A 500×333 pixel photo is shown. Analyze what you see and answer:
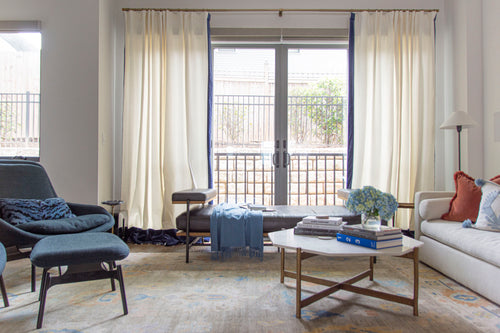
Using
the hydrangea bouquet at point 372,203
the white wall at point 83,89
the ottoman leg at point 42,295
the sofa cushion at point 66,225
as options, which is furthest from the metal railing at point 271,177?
the ottoman leg at point 42,295

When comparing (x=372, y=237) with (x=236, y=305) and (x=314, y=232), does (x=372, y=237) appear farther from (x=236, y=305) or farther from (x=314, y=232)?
(x=236, y=305)

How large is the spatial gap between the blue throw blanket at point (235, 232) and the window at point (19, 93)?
7.87 ft

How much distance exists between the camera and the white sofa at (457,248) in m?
2.16

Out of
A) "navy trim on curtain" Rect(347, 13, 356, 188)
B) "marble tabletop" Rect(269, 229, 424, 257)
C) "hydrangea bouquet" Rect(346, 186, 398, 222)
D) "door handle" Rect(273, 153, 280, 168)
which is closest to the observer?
"marble tabletop" Rect(269, 229, 424, 257)

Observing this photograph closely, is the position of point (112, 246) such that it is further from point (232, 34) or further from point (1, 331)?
point (232, 34)

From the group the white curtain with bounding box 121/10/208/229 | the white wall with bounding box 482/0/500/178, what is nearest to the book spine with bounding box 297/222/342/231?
the white curtain with bounding box 121/10/208/229

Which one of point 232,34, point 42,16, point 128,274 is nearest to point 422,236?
point 128,274

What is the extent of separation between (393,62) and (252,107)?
5.72ft

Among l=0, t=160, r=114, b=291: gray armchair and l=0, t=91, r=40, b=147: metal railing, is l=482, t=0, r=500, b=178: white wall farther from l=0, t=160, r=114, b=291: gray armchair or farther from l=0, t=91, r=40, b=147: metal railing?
l=0, t=91, r=40, b=147: metal railing

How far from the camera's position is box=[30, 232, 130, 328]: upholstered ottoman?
181cm

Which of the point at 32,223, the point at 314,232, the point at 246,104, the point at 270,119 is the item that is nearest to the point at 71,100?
the point at 32,223

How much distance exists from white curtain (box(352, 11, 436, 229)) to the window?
3757mm

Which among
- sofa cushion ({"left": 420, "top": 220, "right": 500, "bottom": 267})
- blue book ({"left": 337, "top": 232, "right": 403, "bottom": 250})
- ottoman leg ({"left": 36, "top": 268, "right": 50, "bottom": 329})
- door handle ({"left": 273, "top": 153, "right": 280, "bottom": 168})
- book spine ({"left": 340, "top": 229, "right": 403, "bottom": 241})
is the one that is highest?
door handle ({"left": 273, "top": 153, "right": 280, "bottom": 168})

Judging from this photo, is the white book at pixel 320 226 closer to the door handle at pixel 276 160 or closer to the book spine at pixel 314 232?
the book spine at pixel 314 232
